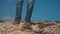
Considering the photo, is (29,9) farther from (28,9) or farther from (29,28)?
(29,28)

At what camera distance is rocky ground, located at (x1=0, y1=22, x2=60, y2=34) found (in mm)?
1332

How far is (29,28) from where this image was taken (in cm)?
138

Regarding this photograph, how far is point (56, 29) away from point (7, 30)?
47 centimetres

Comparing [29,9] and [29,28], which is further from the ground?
[29,9]

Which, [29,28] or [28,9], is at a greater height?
[28,9]

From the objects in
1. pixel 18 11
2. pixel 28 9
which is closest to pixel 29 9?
pixel 28 9

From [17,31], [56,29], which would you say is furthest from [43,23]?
[17,31]

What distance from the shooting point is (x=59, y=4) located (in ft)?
4.89

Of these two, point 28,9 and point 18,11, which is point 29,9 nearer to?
point 28,9

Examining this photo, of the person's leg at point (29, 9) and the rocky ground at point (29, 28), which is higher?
the person's leg at point (29, 9)

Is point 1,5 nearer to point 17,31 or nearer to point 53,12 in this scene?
point 17,31

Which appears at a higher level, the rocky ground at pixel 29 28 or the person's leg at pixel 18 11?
the person's leg at pixel 18 11

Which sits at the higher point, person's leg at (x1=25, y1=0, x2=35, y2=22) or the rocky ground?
person's leg at (x1=25, y1=0, x2=35, y2=22)

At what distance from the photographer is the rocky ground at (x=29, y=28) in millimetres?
1332
